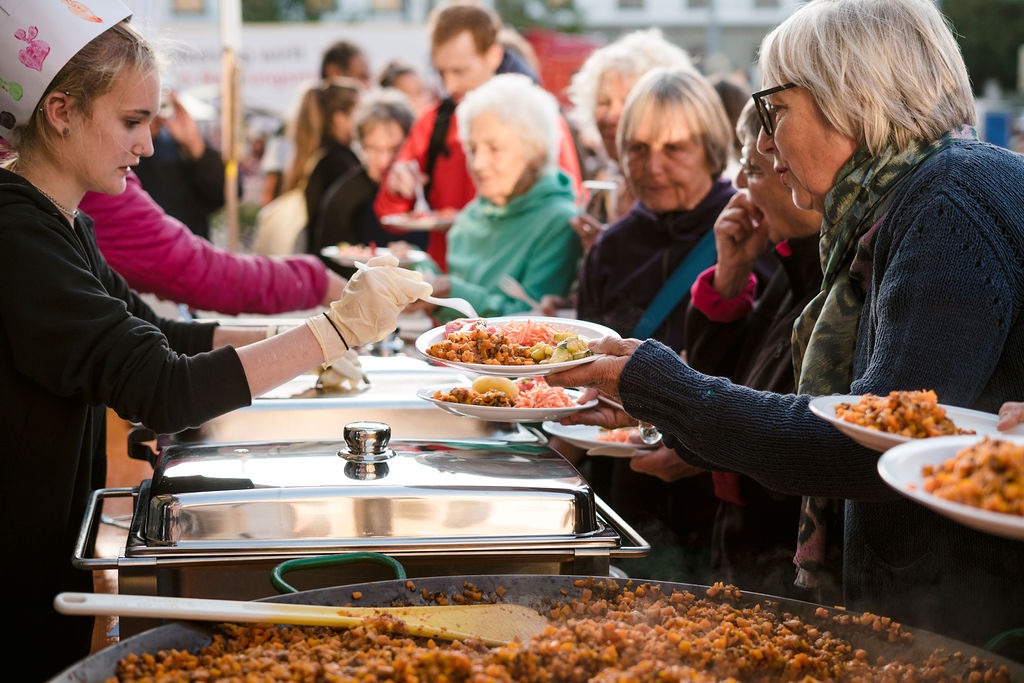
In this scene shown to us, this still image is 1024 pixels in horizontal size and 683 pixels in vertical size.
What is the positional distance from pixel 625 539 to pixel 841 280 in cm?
63

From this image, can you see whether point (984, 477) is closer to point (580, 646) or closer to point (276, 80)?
point (580, 646)

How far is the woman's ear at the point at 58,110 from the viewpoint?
1.92m

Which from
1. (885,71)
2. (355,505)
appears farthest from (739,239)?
(355,505)

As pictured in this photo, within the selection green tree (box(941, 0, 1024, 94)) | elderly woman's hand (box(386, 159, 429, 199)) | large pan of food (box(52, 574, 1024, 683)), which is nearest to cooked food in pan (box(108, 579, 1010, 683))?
large pan of food (box(52, 574, 1024, 683))

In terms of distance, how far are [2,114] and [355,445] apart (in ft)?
2.99

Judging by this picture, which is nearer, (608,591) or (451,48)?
(608,591)

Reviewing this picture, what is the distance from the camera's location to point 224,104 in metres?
5.55

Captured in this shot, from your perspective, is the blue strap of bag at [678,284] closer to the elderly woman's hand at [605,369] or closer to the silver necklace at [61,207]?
the elderly woman's hand at [605,369]

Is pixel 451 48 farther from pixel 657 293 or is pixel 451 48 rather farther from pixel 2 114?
pixel 2 114

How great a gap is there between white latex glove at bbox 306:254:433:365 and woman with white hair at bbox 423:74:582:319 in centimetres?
218

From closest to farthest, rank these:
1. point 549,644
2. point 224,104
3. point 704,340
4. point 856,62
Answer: point 549,644 < point 856,62 < point 704,340 < point 224,104

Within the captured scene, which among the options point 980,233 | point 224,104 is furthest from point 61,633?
point 224,104

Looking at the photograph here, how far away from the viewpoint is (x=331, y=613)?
1.55 meters

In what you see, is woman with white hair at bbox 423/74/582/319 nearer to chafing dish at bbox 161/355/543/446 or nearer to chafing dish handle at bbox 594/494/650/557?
chafing dish at bbox 161/355/543/446
